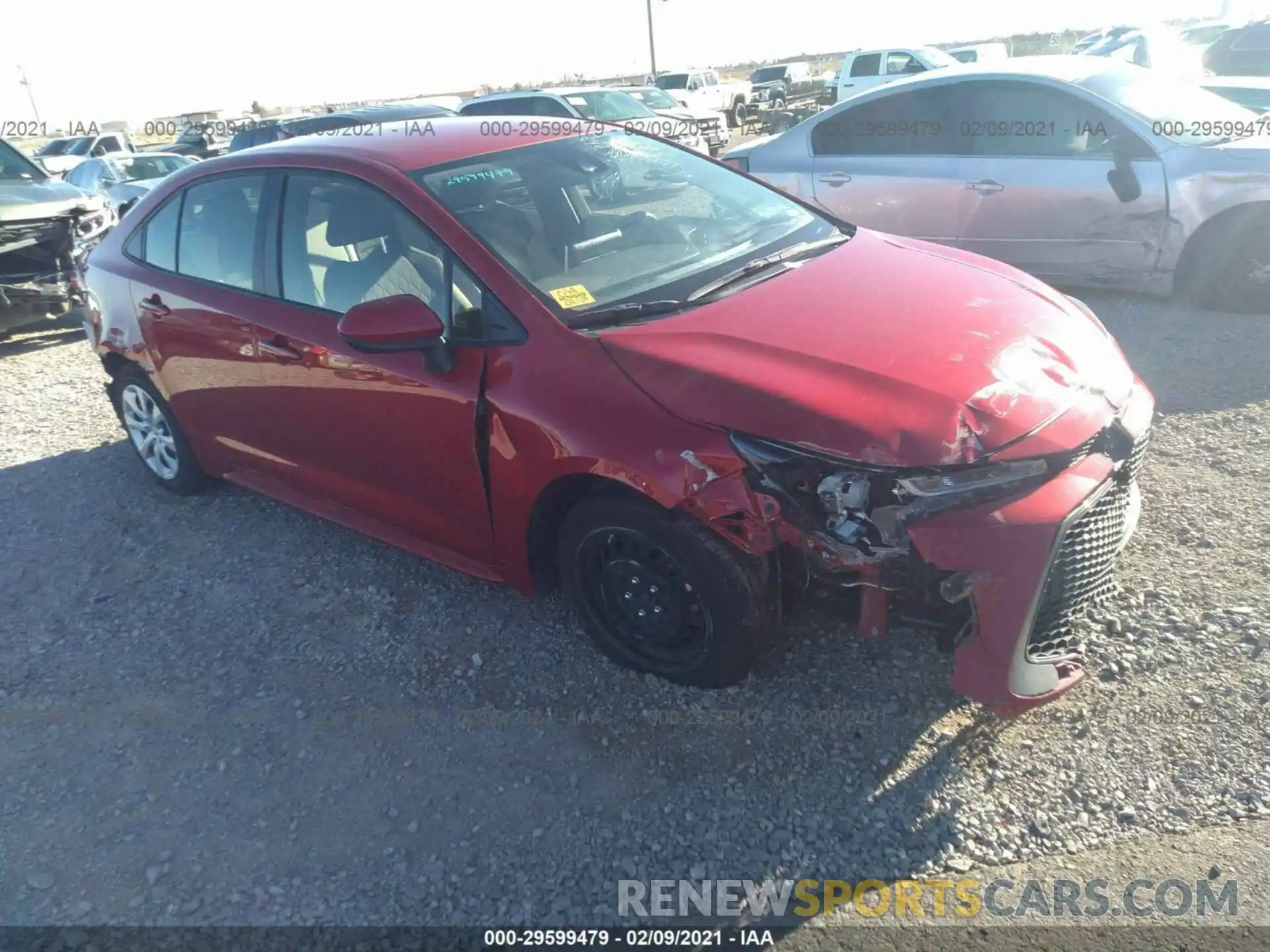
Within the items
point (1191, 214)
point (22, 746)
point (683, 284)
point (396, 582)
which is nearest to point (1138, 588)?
point (683, 284)

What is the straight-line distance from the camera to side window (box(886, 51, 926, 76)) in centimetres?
1944

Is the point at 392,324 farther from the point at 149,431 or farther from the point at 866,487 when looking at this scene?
the point at 149,431

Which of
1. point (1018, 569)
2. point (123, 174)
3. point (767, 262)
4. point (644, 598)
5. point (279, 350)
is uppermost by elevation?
point (767, 262)

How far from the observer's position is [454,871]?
250 centimetres

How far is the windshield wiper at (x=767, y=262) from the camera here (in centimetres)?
312

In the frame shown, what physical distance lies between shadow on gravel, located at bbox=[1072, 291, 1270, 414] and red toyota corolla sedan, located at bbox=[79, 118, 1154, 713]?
2.10 meters

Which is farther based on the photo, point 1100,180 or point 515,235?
A: point 1100,180

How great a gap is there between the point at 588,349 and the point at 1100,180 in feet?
15.6

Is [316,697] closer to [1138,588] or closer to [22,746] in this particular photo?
[22,746]

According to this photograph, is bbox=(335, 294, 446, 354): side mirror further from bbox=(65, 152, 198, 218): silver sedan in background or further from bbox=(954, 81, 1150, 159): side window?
bbox=(65, 152, 198, 218): silver sedan in background

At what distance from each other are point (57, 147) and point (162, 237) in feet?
87.4

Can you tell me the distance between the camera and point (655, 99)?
18906 millimetres

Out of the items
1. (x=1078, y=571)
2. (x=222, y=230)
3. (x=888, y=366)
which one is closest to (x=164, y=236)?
(x=222, y=230)

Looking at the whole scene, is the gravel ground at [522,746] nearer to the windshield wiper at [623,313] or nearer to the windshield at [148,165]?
the windshield wiper at [623,313]
